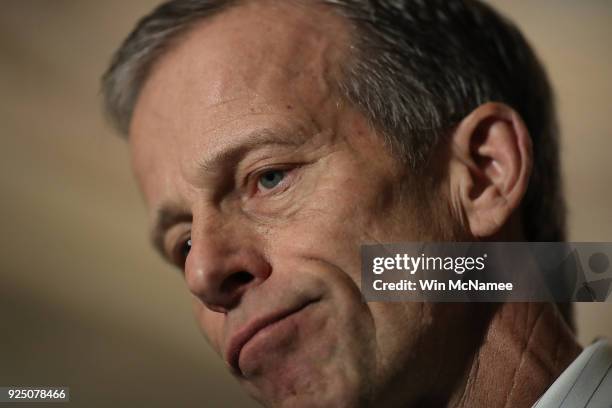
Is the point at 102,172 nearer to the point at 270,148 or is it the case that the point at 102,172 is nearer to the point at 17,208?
the point at 17,208

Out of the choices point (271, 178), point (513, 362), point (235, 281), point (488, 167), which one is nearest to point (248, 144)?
point (271, 178)

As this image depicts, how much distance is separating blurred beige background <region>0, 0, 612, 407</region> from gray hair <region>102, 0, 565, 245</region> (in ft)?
0.14

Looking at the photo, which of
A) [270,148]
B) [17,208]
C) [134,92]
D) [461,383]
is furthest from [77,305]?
[461,383]

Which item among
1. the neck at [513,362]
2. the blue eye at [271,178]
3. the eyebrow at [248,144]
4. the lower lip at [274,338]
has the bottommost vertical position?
the neck at [513,362]

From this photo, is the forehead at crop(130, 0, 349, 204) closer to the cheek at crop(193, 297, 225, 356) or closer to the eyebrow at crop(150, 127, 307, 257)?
the eyebrow at crop(150, 127, 307, 257)

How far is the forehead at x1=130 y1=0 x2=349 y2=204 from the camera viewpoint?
88 centimetres

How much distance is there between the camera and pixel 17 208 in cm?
111

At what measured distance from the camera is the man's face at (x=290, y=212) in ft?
2.76

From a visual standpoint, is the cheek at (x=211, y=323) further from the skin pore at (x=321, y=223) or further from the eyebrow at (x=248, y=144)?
the eyebrow at (x=248, y=144)

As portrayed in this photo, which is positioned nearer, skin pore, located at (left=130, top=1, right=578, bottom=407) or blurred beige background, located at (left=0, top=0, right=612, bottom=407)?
skin pore, located at (left=130, top=1, right=578, bottom=407)

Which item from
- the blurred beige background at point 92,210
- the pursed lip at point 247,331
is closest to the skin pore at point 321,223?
the pursed lip at point 247,331

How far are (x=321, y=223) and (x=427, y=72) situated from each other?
0.23 m

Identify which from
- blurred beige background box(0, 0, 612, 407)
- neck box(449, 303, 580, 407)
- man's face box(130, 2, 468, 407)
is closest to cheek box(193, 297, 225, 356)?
man's face box(130, 2, 468, 407)

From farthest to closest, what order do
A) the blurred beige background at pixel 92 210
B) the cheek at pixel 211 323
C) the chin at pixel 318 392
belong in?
the blurred beige background at pixel 92 210, the cheek at pixel 211 323, the chin at pixel 318 392
